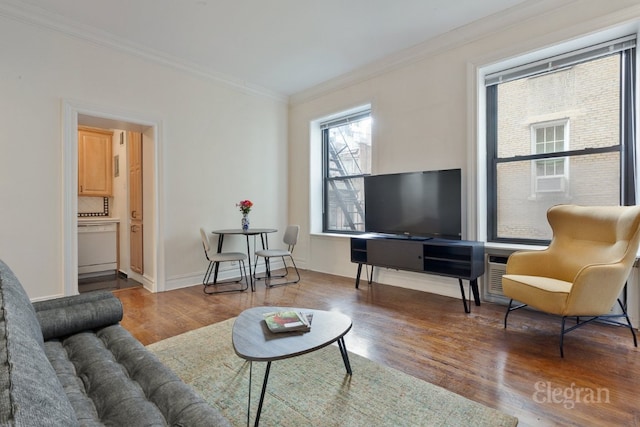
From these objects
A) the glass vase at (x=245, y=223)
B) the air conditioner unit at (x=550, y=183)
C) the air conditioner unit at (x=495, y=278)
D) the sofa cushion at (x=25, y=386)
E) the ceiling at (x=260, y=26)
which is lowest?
the air conditioner unit at (x=495, y=278)

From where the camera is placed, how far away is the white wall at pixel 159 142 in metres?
3.09

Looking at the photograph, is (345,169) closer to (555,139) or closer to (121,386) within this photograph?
(555,139)

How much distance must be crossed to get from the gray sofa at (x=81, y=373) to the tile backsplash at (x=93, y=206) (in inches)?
171

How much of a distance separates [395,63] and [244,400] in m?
4.01

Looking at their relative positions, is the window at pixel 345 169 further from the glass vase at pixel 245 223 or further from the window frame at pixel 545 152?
the window frame at pixel 545 152

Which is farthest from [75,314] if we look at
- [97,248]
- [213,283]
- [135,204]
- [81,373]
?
[97,248]

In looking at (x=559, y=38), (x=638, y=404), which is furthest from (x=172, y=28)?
(x=638, y=404)

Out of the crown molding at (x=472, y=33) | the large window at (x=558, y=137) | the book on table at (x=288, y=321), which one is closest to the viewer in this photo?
the book on table at (x=288, y=321)

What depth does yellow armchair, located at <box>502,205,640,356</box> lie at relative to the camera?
2.26 m

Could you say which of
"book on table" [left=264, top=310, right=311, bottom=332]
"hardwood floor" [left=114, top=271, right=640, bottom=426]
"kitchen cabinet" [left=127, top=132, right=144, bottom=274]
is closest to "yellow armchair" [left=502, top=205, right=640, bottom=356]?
"hardwood floor" [left=114, top=271, right=640, bottom=426]

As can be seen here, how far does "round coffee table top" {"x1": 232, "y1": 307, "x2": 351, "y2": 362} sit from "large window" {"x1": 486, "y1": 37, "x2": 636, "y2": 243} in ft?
8.46

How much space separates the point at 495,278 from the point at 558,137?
1.55m

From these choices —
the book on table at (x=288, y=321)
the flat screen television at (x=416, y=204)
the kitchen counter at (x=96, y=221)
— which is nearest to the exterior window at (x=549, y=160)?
the flat screen television at (x=416, y=204)

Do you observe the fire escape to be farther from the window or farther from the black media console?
the black media console
